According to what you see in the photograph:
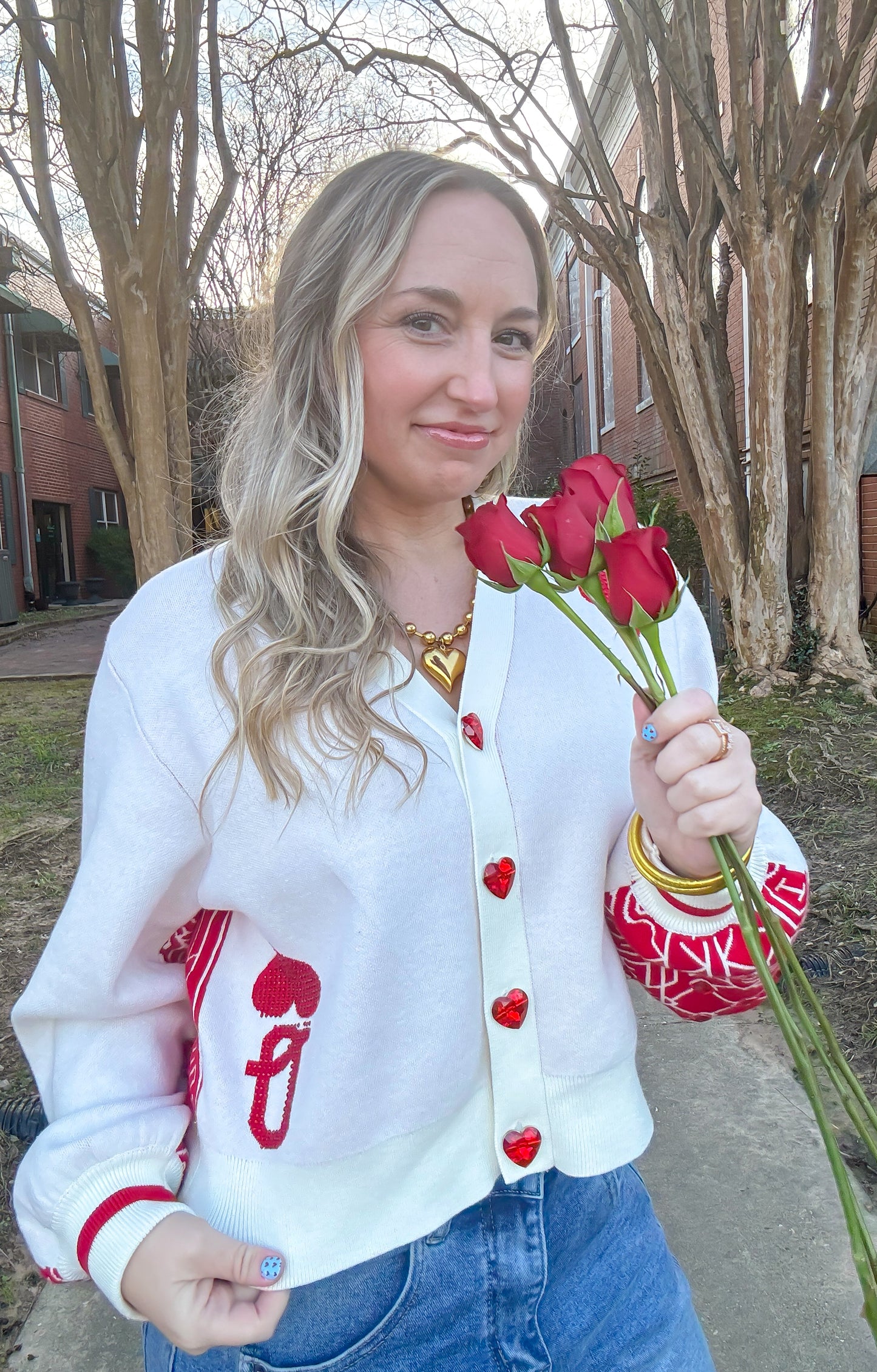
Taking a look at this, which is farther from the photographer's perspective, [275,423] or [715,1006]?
[275,423]

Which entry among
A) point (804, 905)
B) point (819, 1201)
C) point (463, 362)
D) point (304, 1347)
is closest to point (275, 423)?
point (463, 362)

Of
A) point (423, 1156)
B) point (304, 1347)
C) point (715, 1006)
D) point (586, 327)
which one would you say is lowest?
Result: point (304, 1347)

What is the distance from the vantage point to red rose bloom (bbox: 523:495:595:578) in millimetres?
824

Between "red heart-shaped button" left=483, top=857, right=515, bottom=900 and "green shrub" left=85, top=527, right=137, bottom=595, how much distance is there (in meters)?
21.9

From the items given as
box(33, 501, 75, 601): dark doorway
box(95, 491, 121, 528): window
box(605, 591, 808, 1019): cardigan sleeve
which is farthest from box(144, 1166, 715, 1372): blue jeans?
box(95, 491, 121, 528): window

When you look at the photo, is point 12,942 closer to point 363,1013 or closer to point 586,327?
point 363,1013

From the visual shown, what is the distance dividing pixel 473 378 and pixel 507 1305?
119 centimetres

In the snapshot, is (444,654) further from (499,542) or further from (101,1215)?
(101,1215)

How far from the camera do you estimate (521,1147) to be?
1.26 m

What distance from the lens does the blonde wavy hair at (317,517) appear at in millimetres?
1244

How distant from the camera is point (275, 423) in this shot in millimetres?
1469

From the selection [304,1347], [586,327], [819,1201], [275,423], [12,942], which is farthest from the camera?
[586,327]

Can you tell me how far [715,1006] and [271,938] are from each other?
1.92 ft

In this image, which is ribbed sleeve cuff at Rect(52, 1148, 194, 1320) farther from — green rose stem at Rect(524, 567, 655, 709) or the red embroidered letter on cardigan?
green rose stem at Rect(524, 567, 655, 709)
